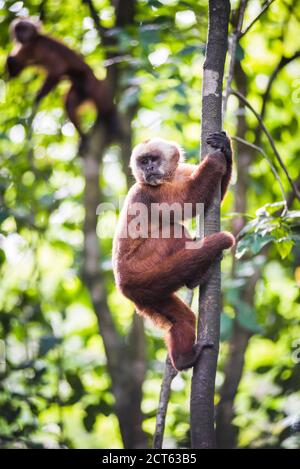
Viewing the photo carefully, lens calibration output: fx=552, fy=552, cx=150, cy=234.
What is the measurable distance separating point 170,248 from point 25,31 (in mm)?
5694

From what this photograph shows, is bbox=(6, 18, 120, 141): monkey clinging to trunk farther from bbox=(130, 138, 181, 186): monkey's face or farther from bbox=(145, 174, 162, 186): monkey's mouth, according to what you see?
bbox=(145, 174, 162, 186): monkey's mouth

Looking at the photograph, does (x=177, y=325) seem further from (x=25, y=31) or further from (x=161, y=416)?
(x=25, y=31)

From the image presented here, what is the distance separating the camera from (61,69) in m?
7.86

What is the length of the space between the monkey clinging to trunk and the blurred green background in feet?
0.66

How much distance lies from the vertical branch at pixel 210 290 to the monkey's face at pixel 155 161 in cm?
87

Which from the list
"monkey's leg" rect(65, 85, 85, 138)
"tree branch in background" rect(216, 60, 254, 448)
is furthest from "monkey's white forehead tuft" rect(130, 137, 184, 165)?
"monkey's leg" rect(65, 85, 85, 138)

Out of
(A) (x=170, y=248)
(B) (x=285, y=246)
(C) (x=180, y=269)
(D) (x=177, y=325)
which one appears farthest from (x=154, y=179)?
(B) (x=285, y=246)

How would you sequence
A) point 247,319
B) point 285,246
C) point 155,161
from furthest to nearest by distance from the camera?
point 247,319 < point 155,161 < point 285,246

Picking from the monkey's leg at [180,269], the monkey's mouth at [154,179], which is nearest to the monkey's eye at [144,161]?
the monkey's mouth at [154,179]

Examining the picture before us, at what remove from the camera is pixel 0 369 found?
5.89 meters

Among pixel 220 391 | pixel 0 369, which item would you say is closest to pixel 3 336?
pixel 0 369

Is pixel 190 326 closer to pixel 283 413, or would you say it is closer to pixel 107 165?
pixel 283 413

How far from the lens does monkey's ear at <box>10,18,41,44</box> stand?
825cm

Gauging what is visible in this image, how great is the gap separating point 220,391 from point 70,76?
4.81 metres
